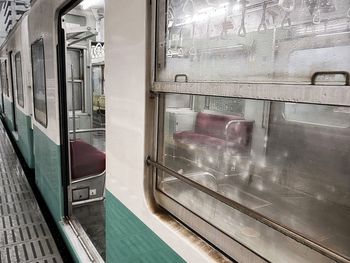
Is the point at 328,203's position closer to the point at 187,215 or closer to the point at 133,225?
the point at 187,215

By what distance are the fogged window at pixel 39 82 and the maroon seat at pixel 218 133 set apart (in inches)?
97.3

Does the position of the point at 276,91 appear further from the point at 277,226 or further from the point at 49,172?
the point at 49,172

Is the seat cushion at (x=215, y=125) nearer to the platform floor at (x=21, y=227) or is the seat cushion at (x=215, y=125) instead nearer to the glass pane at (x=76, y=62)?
the platform floor at (x=21, y=227)

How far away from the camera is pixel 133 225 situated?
138cm

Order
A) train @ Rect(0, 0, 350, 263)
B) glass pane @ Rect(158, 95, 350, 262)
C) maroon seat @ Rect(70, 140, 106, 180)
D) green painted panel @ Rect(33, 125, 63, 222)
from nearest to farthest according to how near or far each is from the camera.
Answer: train @ Rect(0, 0, 350, 263) < glass pane @ Rect(158, 95, 350, 262) < green painted panel @ Rect(33, 125, 63, 222) < maroon seat @ Rect(70, 140, 106, 180)

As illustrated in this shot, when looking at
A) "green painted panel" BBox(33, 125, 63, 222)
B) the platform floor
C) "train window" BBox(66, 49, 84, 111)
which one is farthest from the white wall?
"train window" BBox(66, 49, 84, 111)

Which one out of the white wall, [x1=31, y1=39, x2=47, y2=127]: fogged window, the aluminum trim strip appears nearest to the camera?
the aluminum trim strip

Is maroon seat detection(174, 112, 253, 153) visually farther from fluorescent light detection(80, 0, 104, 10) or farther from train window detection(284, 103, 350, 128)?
fluorescent light detection(80, 0, 104, 10)

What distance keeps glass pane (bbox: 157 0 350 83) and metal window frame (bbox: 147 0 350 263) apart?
0.03m

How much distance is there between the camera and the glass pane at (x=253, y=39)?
596 mm

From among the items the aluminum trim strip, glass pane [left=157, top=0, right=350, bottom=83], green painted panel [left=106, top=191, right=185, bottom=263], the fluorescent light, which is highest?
the fluorescent light

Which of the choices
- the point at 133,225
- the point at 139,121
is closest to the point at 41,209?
the point at 133,225

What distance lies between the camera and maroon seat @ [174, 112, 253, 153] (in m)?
1.03

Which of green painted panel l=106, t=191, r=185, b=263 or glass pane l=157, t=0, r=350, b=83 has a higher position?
glass pane l=157, t=0, r=350, b=83
